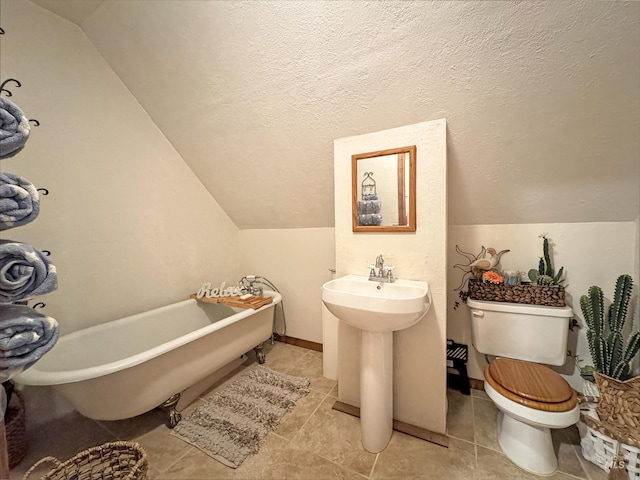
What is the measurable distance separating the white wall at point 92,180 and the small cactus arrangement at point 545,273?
2.63m

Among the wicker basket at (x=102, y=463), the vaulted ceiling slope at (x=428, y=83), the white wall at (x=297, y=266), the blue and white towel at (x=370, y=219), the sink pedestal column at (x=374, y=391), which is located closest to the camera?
the wicker basket at (x=102, y=463)

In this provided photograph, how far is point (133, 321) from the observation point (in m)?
1.75

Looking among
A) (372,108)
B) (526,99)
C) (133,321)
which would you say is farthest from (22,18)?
(526,99)

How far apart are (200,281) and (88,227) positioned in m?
0.95

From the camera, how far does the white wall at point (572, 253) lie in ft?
4.58

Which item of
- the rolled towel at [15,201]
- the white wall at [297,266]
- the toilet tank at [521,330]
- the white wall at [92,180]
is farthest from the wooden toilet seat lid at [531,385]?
the white wall at [92,180]

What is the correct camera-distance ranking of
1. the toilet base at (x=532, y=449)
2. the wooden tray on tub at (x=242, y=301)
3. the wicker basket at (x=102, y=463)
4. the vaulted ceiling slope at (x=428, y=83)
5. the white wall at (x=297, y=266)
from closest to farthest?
the wicker basket at (x=102, y=463)
the vaulted ceiling slope at (x=428, y=83)
the toilet base at (x=532, y=449)
the wooden tray on tub at (x=242, y=301)
the white wall at (x=297, y=266)

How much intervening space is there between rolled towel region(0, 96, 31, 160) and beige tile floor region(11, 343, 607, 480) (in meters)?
1.45

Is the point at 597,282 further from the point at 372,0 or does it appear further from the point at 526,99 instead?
the point at 372,0

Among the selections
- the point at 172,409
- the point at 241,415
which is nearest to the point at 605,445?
the point at 241,415

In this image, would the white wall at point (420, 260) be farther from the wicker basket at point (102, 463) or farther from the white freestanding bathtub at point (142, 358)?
the wicker basket at point (102, 463)

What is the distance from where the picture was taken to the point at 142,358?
120 centimetres

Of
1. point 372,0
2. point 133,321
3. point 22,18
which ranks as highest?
point 22,18

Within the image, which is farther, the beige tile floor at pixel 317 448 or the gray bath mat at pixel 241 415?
the gray bath mat at pixel 241 415
